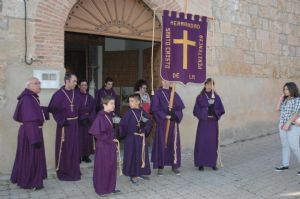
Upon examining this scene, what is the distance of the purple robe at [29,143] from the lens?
543 centimetres

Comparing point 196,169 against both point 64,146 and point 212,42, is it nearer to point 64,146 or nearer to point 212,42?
point 64,146

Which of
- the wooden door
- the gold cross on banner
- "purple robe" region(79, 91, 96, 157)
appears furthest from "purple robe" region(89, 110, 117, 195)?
the wooden door

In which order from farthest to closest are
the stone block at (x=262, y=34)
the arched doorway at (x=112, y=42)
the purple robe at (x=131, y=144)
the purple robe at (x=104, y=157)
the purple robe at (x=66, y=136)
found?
the stone block at (x=262, y=34)
the arched doorway at (x=112, y=42)
the purple robe at (x=66, y=136)
the purple robe at (x=131, y=144)
the purple robe at (x=104, y=157)

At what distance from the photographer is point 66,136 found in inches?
246

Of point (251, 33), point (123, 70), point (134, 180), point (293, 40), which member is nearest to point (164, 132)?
point (134, 180)

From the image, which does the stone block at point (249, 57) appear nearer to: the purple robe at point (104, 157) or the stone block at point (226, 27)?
the stone block at point (226, 27)

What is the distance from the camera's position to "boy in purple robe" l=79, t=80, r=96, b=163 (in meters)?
7.12

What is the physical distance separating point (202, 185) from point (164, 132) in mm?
1170

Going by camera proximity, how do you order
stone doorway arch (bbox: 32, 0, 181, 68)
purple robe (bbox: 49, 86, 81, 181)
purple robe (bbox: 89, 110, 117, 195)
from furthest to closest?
stone doorway arch (bbox: 32, 0, 181, 68) → purple robe (bbox: 49, 86, 81, 181) → purple robe (bbox: 89, 110, 117, 195)

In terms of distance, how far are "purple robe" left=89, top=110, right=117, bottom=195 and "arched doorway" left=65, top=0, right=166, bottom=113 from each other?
2.56m

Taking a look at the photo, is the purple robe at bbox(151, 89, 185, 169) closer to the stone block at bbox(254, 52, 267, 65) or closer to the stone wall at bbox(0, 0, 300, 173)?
the stone wall at bbox(0, 0, 300, 173)

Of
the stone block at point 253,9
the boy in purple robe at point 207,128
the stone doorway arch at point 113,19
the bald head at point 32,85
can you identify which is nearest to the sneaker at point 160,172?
the boy in purple robe at point 207,128

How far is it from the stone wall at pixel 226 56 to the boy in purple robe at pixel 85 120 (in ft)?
2.21

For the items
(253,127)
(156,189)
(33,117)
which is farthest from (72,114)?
(253,127)
